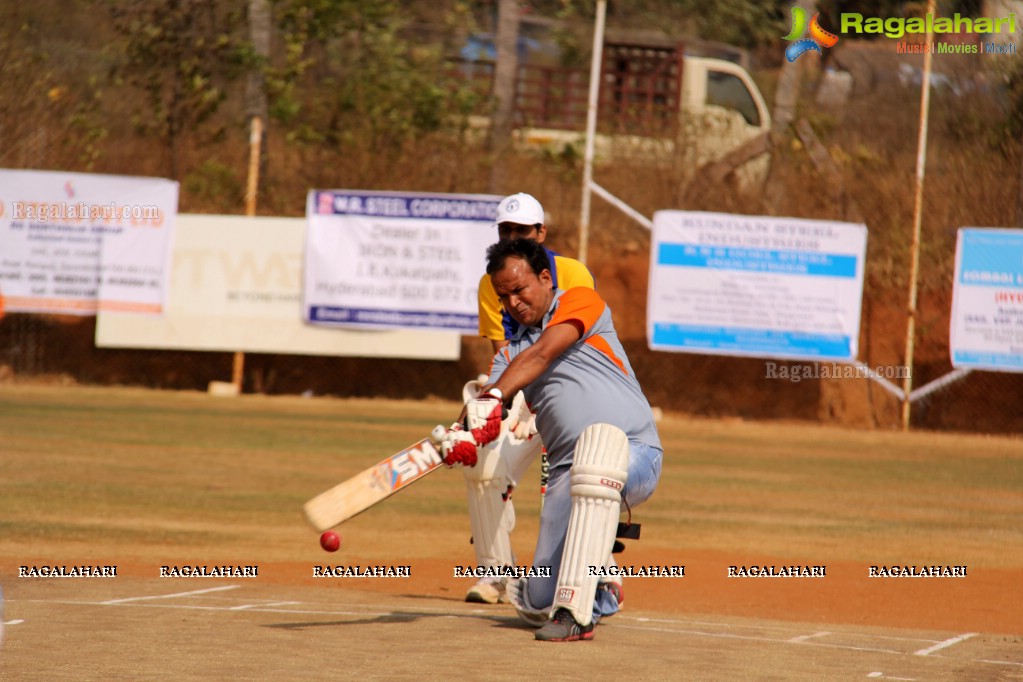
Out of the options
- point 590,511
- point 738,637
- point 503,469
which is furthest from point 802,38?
point 590,511

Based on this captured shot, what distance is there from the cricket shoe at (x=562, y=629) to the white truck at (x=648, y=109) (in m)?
16.7

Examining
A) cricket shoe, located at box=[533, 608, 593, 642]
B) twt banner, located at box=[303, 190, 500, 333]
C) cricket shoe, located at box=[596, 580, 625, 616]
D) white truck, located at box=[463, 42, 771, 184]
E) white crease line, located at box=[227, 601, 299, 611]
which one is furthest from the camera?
white truck, located at box=[463, 42, 771, 184]

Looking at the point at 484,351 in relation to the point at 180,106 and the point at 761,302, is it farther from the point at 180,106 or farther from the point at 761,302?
the point at 180,106

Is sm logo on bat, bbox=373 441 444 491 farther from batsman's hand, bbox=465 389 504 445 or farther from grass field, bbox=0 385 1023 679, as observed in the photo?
grass field, bbox=0 385 1023 679

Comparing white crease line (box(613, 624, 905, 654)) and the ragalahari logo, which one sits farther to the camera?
the ragalahari logo

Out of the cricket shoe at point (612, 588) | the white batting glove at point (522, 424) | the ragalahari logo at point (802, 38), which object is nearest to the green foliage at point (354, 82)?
the ragalahari logo at point (802, 38)

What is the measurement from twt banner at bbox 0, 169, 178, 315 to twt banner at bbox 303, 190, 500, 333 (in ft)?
6.63

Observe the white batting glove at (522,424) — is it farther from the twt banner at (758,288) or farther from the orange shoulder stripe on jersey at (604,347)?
the twt banner at (758,288)

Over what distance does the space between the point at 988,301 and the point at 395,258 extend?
7.53 metres

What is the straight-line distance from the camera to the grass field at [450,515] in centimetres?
805

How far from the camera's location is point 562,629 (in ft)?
19.8

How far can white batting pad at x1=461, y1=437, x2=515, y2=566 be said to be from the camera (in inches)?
303

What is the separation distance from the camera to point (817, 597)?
8.78m

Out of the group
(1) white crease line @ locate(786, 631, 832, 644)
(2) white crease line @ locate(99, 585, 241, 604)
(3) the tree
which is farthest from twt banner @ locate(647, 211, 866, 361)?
(1) white crease line @ locate(786, 631, 832, 644)
